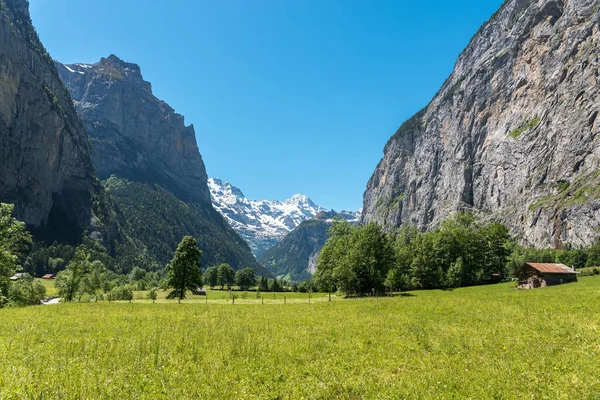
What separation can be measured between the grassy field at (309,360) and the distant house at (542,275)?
57363 millimetres

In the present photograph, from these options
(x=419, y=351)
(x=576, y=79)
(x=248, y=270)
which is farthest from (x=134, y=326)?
(x=576, y=79)

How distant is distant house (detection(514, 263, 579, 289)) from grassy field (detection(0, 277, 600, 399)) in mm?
57363

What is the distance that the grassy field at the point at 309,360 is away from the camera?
33.1 ft

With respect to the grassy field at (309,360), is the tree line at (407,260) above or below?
above

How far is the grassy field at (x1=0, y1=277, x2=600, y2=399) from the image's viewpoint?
10.1 meters

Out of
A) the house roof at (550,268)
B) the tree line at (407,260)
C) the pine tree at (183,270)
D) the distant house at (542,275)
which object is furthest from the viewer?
the tree line at (407,260)

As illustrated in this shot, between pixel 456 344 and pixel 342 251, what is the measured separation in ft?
215

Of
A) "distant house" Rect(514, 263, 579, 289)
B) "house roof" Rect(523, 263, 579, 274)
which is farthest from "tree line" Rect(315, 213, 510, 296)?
"house roof" Rect(523, 263, 579, 274)

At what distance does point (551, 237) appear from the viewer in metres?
181

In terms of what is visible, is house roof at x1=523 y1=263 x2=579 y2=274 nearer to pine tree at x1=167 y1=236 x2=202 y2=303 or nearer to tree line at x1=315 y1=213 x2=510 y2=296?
tree line at x1=315 y1=213 x2=510 y2=296

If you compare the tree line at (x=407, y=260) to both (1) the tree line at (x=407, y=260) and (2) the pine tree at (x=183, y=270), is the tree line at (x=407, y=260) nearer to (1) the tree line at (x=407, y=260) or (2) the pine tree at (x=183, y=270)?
(1) the tree line at (x=407, y=260)

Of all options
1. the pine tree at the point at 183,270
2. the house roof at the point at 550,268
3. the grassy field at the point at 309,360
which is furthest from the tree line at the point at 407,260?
the grassy field at the point at 309,360

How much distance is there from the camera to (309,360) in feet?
46.4

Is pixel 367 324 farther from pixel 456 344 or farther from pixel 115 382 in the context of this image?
pixel 115 382
